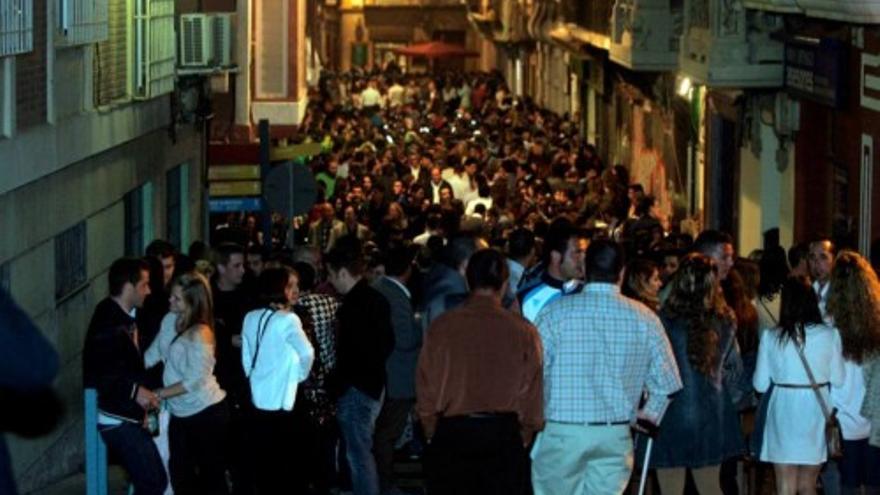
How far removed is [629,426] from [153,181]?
14.4m

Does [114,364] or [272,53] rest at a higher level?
[272,53]

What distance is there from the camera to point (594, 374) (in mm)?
10648

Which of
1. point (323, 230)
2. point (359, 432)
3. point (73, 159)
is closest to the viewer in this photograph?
point (359, 432)

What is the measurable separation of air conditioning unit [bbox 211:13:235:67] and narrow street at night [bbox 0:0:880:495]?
3.1 inches

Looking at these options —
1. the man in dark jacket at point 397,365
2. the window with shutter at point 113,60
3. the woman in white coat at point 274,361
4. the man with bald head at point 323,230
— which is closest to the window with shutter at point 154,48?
the window with shutter at point 113,60

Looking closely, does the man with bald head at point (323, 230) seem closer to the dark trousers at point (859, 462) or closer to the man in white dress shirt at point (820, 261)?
the man in white dress shirt at point (820, 261)

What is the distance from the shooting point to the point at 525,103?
60.3m

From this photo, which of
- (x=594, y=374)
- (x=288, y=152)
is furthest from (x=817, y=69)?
(x=594, y=374)

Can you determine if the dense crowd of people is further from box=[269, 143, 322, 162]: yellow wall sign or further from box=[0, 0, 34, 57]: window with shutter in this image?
box=[269, 143, 322, 162]: yellow wall sign

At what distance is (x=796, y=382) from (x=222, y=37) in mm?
16108

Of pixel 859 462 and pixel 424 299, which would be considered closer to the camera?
pixel 859 462

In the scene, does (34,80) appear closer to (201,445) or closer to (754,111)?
(201,445)

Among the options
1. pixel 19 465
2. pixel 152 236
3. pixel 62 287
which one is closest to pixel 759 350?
pixel 19 465

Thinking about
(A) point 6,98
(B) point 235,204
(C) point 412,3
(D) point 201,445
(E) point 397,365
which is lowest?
(D) point 201,445
